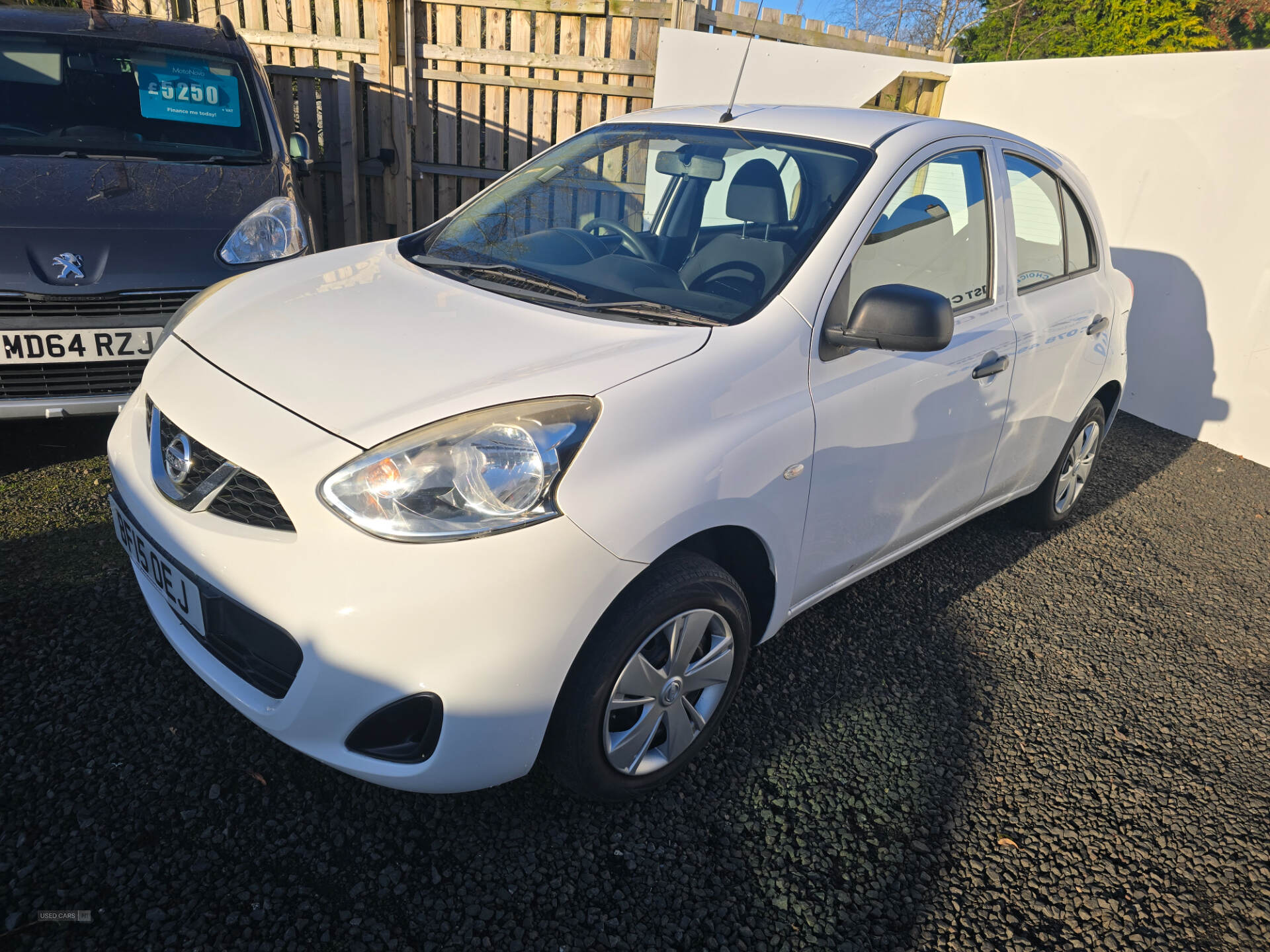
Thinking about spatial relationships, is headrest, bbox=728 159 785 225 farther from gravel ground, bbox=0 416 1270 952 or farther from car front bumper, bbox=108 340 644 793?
gravel ground, bbox=0 416 1270 952

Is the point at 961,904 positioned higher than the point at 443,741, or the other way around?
the point at 443,741

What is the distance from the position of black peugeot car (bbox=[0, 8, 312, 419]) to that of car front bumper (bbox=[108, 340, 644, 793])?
1.82 meters

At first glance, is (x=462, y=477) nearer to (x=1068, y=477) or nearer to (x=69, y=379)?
(x=69, y=379)

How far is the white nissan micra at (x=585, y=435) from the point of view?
5.57ft

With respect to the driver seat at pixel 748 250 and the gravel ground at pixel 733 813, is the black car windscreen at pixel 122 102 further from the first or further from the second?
the driver seat at pixel 748 250

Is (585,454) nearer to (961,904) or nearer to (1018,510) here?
(961,904)

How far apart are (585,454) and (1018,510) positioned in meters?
3.06

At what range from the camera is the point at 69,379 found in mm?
3232

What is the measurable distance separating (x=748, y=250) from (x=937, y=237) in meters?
0.74

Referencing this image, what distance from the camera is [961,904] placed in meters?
2.03

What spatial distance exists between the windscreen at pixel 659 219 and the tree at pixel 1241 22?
12537 mm

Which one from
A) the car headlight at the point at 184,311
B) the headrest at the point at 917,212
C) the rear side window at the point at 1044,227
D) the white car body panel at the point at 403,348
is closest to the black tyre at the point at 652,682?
the white car body panel at the point at 403,348

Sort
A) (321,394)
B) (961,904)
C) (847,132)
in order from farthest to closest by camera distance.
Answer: (847,132)
(961,904)
(321,394)

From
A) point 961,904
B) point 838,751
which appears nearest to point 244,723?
point 838,751
